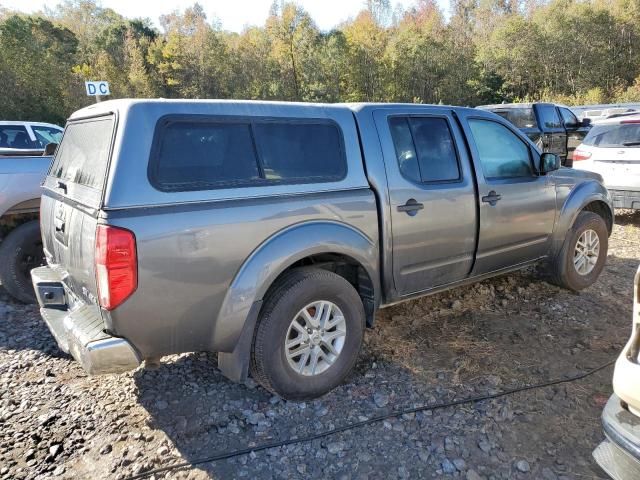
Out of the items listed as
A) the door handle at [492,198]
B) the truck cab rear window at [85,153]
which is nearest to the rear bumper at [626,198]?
the door handle at [492,198]

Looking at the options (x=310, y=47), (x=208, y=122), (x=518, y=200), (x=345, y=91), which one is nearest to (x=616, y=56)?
(x=345, y=91)

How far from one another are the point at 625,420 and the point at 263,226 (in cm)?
193

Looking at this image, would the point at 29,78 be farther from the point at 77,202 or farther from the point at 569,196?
the point at 569,196

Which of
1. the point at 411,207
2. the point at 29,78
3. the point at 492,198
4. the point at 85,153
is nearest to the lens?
the point at 85,153

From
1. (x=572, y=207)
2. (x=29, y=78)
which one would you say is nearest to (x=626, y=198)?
(x=572, y=207)

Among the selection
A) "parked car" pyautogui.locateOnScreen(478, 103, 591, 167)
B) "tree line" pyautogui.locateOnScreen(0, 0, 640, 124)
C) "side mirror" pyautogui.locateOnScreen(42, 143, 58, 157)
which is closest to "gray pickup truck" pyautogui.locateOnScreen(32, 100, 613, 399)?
"side mirror" pyautogui.locateOnScreen(42, 143, 58, 157)

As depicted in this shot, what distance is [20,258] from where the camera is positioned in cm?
467

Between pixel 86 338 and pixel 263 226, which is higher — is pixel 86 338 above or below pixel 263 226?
below

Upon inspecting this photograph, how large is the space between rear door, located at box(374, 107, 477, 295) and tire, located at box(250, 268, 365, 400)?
51 cm

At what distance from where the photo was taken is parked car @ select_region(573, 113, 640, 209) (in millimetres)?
7008

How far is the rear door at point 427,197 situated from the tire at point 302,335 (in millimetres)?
514

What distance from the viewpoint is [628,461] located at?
71.4 inches

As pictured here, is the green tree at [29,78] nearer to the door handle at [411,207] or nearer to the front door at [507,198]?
the front door at [507,198]

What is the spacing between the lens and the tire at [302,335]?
110 inches
